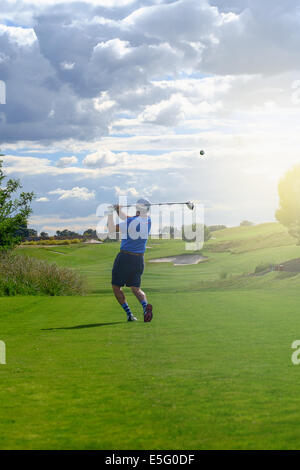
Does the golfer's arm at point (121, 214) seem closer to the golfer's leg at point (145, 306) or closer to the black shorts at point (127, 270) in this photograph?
the black shorts at point (127, 270)

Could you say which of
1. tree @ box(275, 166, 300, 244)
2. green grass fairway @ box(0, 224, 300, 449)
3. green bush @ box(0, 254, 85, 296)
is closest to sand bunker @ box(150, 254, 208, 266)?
tree @ box(275, 166, 300, 244)

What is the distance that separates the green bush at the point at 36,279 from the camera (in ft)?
86.0

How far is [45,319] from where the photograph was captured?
48.4 ft

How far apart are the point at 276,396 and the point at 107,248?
181ft

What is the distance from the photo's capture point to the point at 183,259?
178 ft

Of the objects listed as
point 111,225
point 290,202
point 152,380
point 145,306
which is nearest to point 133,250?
point 111,225

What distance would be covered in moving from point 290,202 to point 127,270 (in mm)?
→ 35503

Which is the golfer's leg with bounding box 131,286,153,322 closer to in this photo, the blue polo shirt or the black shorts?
the black shorts

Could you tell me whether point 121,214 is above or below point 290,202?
below

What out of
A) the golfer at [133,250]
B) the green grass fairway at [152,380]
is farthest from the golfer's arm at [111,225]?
the green grass fairway at [152,380]

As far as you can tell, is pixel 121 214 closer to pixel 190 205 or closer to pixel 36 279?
pixel 190 205

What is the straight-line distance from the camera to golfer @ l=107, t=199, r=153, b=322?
12758 mm

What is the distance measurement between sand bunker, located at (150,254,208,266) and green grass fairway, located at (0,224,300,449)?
3645 cm
